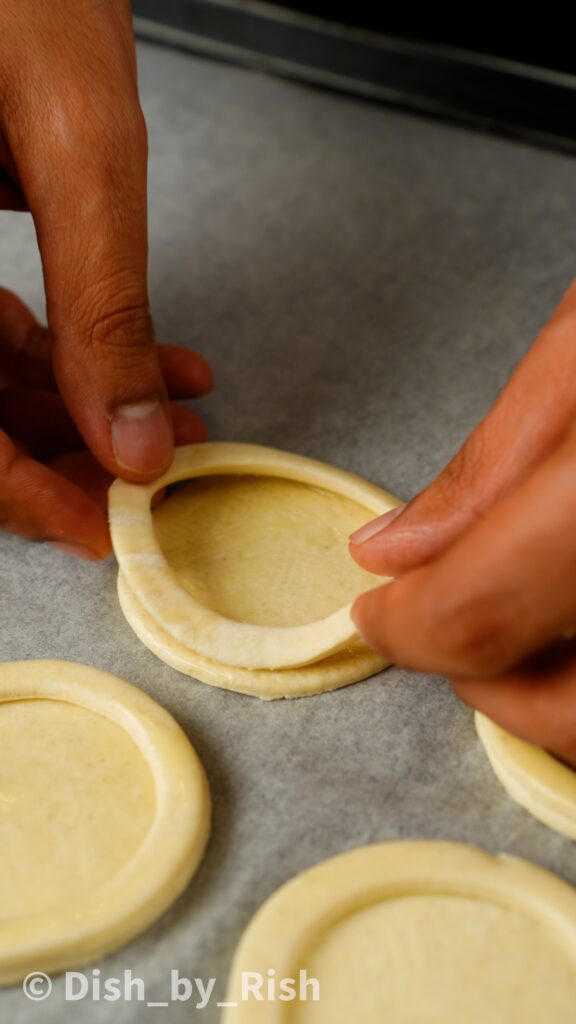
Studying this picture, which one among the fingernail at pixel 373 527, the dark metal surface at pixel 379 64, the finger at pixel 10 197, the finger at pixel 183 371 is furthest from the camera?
the dark metal surface at pixel 379 64

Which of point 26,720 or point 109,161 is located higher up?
point 109,161

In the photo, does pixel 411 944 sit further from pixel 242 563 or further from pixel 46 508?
pixel 46 508

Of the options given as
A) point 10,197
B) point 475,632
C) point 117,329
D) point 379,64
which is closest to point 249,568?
point 117,329

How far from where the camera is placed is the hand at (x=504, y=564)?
74 centimetres

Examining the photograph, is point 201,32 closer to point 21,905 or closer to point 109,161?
point 109,161

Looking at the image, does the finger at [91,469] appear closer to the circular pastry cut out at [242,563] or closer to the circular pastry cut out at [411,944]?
the circular pastry cut out at [242,563]

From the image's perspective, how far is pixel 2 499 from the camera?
3.57 ft

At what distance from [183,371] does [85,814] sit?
0.63 metres

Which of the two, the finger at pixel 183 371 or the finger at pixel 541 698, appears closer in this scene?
the finger at pixel 541 698

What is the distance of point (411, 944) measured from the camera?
2.75ft

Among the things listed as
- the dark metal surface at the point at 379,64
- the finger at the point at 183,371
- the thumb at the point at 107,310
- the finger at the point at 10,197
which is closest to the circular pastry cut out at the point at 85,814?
the thumb at the point at 107,310

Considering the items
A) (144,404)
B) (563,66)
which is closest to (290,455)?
(144,404)

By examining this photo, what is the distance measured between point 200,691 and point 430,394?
1.90 feet

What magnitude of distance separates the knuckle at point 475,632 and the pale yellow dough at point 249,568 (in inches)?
7.6
